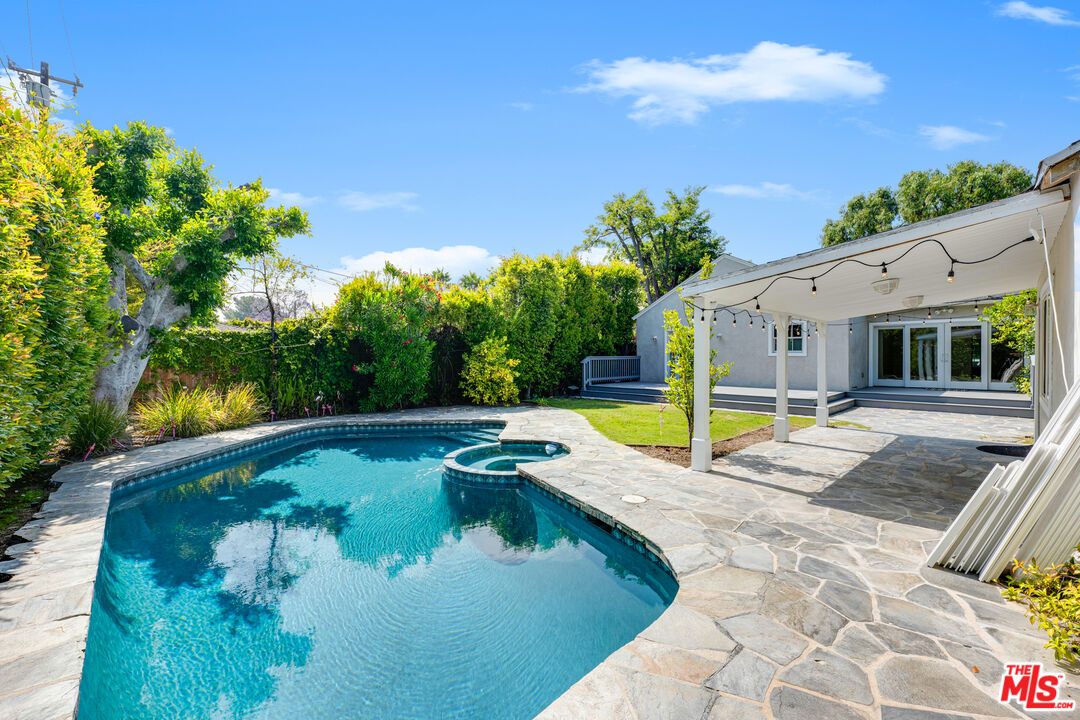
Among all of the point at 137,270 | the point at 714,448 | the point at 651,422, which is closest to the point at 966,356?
the point at 651,422

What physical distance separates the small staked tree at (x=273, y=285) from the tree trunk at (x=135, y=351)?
180cm

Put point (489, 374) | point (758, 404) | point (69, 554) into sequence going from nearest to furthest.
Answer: point (69, 554), point (758, 404), point (489, 374)

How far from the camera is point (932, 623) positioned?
2.80m

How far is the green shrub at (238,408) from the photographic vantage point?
→ 987cm

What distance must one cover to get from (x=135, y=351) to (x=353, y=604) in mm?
8715

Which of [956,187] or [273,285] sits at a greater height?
[956,187]

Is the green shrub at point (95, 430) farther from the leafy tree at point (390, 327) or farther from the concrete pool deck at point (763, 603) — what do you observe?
Result: the leafy tree at point (390, 327)

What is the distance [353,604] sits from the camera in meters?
3.80

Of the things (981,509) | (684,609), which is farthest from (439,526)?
(981,509)

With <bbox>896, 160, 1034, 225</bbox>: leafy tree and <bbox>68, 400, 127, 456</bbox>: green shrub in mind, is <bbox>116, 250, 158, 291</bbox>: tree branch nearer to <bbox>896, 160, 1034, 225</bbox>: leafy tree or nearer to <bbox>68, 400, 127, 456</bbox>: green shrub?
<bbox>68, 400, 127, 456</bbox>: green shrub

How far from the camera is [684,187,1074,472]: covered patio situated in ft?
12.7

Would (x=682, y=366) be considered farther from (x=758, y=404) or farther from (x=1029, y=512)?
(x=758, y=404)

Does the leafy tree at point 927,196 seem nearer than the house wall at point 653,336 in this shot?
No

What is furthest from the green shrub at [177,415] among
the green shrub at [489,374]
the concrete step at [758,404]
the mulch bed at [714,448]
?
the concrete step at [758,404]
